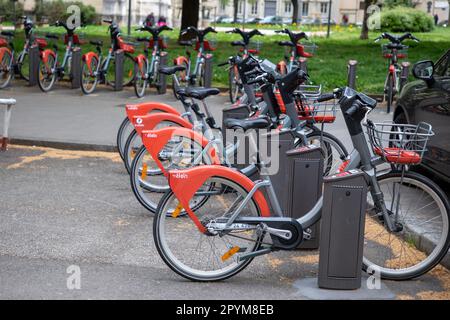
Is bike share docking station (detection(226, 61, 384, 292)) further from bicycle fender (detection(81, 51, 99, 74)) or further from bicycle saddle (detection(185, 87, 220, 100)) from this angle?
bicycle fender (detection(81, 51, 99, 74))

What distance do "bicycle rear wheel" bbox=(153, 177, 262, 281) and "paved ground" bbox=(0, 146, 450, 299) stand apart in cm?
10

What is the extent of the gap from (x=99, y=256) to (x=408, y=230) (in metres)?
2.27

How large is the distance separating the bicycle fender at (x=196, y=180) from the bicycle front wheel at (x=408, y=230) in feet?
2.79

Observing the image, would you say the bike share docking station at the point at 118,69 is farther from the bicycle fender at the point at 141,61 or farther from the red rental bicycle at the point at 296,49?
the red rental bicycle at the point at 296,49

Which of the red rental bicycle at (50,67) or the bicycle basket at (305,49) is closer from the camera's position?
the bicycle basket at (305,49)

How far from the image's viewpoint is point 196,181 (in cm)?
552

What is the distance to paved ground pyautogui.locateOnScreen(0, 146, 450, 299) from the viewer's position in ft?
17.6

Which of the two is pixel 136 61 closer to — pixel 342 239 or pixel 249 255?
pixel 249 255

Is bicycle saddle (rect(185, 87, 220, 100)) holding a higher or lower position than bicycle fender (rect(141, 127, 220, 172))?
higher

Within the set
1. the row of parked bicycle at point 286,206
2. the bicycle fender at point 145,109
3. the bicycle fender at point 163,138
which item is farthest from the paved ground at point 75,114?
the row of parked bicycle at point 286,206

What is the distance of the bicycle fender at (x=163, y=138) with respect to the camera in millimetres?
6464

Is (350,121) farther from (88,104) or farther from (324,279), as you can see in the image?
(88,104)

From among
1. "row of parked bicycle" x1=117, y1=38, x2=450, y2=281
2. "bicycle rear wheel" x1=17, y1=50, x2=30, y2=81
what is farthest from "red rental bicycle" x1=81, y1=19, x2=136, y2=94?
"row of parked bicycle" x1=117, y1=38, x2=450, y2=281

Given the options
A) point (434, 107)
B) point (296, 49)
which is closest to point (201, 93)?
point (434, 107)
